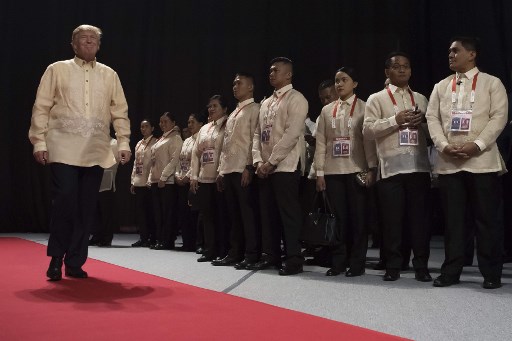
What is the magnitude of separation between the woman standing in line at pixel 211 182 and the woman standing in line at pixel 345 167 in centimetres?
120

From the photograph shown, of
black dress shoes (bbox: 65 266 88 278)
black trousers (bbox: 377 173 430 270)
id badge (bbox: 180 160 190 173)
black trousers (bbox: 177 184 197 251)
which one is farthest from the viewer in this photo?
black trousers (bbox: 177 184 197 251)

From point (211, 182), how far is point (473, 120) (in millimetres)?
2273

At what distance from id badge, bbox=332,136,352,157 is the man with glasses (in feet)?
0.68

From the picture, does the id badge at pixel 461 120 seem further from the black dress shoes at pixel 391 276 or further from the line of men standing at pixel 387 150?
the black dress shoes at pixel 391 276

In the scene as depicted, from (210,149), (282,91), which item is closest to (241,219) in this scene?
(210,149)

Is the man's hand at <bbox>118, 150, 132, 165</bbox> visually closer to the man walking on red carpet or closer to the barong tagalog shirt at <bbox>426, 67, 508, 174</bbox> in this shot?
the man walking on red carpet

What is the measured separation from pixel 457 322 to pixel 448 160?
1.22 metres

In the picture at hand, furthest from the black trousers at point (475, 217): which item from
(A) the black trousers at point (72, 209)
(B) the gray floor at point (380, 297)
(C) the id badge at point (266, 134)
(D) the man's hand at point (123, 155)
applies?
(A) the black trousers at point (72, 209)

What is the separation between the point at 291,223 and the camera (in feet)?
13.3

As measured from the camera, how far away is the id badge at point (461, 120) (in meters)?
3.38

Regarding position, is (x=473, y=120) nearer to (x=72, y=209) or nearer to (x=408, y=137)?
(x=408, y=137)

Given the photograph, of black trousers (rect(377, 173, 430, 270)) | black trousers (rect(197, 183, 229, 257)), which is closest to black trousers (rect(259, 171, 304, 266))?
black trousers (rect(377, 173, 430, 270))

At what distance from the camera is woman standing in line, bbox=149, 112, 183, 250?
623 centimetres

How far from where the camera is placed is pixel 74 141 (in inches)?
138
